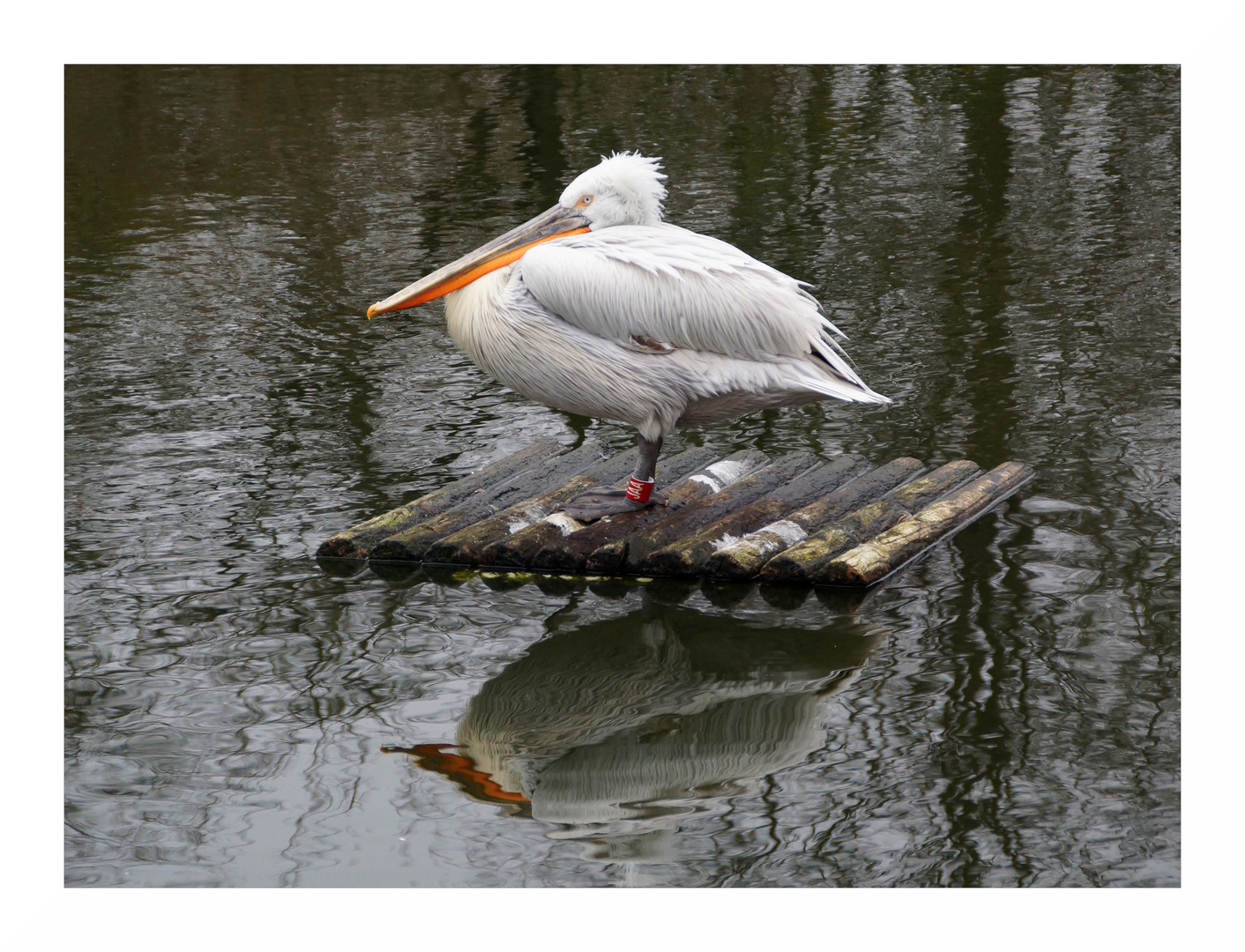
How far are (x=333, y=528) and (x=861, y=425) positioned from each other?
208 cm

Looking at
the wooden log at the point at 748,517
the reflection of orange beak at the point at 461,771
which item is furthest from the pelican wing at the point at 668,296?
the reflection of orange beak at the point at 461,771

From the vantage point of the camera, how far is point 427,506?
4.73 meters

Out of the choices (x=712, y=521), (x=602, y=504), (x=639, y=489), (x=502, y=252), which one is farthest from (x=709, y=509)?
(x=502, y=252)

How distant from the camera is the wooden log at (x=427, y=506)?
453 centimetres

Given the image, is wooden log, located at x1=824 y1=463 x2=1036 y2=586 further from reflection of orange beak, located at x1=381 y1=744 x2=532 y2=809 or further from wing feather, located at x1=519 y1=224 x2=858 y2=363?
reflection of orange beak, located at x1=381 y1=744 x2=532 y2=809

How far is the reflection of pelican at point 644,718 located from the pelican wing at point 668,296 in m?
0.83

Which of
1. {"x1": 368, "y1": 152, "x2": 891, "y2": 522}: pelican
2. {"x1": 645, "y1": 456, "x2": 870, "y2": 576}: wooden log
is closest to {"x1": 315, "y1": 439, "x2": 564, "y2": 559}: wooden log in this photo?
{"x1": 368, "y1": 152, "x2": 891, "y2": 522}: pelican

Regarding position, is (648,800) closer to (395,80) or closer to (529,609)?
(529,609)

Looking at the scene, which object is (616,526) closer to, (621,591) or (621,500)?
(621,500)

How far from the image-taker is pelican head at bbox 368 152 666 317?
4438mm

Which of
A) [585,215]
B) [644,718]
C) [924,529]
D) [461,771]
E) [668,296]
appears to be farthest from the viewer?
[585,215]

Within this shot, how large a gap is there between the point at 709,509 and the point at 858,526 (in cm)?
48

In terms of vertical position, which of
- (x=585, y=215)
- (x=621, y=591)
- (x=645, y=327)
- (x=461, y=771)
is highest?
(x=585, y=215)

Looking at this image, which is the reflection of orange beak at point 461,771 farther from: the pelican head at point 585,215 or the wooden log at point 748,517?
the pelican head at point 585,215
